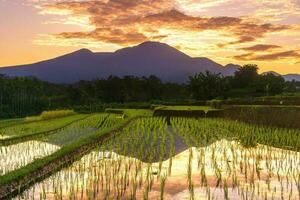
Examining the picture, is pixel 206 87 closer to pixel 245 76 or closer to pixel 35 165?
pixel 245 76

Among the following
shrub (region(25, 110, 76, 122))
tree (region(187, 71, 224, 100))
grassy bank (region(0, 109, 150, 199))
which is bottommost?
shrub (region(25, 110, 76, 122))

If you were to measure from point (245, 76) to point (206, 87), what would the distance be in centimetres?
1368

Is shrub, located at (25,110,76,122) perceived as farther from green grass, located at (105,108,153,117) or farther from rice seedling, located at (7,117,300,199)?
rice seedling, located at (7,117,300,199)

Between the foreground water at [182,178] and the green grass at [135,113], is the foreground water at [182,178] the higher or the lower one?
the higher one

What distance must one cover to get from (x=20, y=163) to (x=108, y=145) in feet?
15.2

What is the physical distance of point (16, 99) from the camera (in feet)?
272

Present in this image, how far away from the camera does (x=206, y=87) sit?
7825 centimetres

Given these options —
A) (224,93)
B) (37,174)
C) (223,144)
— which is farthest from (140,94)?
(37,174)

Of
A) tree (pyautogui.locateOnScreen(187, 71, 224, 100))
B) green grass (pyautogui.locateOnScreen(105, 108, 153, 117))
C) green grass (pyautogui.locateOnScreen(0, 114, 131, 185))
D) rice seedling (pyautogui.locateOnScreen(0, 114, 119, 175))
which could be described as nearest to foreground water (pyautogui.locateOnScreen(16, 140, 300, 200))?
green grass (pyautogui.locateOnScreen(0, 114, 131, 185))

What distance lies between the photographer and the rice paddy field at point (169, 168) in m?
9.74

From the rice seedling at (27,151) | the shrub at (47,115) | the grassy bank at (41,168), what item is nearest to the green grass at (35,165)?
the grassy bank at (41,168)

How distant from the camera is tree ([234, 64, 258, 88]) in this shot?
87.1 meters

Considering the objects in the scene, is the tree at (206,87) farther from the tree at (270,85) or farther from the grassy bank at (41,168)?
the grassy bank at (41,168)

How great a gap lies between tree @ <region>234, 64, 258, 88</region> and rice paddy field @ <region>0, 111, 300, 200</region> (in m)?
67.2
